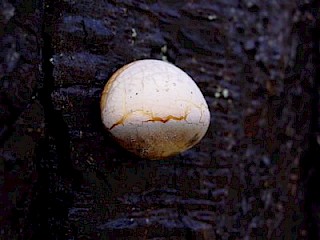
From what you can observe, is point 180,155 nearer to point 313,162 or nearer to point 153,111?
point 153,111

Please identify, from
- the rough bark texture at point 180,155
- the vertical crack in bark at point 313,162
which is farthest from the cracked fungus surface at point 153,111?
the vertical crack in bark at point 313,162

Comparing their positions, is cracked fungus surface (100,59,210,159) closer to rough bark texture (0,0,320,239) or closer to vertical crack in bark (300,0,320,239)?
rough bark texture (0,0,320,239)

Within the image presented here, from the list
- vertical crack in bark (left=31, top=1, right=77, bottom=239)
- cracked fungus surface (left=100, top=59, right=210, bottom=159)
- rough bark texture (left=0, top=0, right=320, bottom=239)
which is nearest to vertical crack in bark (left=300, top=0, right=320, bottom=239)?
rough bark texture (left=0, top=0, right=320, bottom=239)

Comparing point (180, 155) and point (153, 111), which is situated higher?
point (153, 111)

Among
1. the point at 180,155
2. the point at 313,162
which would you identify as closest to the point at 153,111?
the point at 180,155

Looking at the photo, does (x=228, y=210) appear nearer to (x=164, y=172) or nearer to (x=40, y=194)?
(x=164, y=172)
